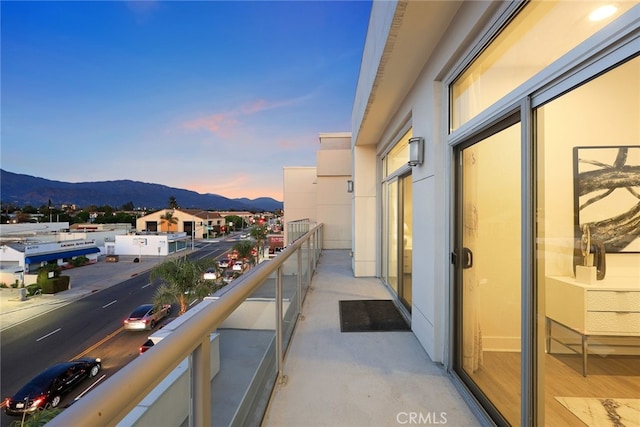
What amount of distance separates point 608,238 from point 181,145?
2749 inches

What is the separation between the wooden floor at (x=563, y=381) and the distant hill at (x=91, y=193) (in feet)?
468

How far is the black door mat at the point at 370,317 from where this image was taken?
11.8 feet

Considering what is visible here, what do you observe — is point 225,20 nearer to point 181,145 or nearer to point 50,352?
point 50,352

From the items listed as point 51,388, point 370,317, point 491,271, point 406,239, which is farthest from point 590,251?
point 51,388

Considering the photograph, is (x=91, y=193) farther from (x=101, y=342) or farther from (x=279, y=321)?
(x=279, y=321)

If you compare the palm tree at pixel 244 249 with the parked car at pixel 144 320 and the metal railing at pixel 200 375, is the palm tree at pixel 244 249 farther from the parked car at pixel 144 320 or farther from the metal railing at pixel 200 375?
the metal railing at pixel 200 375

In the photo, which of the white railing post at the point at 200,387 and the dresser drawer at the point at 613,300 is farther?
the dresser drawer at the point at 613,300

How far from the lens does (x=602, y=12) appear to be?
1236 millimetres

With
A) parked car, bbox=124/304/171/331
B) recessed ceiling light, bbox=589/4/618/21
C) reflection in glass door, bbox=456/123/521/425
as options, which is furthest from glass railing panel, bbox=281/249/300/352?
parked car, bbox=124/304/171/331

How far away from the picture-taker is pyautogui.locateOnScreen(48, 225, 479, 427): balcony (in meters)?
0.67

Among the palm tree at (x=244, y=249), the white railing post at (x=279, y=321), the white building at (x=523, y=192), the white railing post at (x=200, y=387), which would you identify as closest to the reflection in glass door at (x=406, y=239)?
the white building at (x=523, y=192)

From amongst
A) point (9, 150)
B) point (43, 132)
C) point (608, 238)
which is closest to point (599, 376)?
point (608, 238)

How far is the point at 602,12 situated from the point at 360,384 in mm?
2710

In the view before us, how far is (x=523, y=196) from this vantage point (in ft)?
5.59
